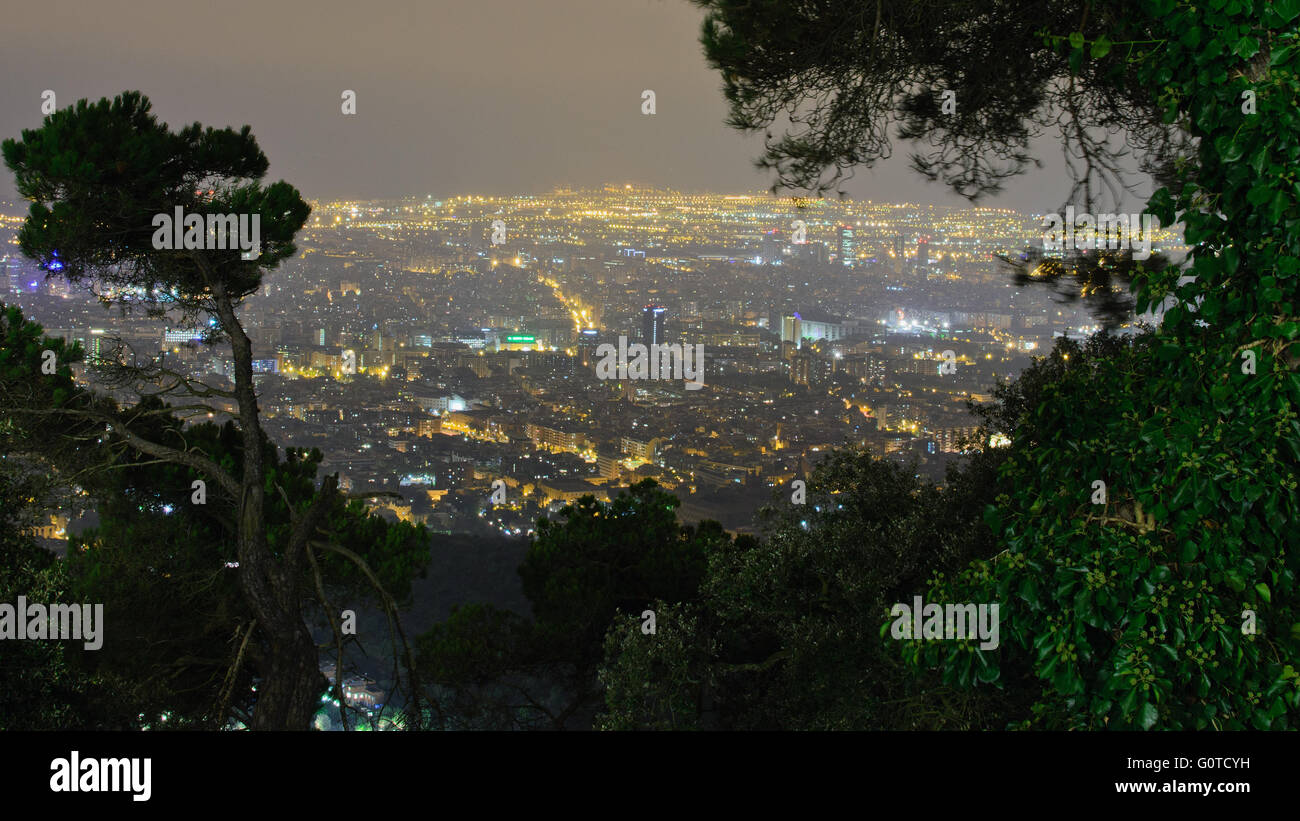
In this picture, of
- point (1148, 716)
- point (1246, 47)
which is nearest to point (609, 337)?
point (1246, 47)

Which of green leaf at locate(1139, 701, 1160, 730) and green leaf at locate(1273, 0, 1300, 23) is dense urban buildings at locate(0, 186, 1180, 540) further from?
green leaf at locate(1139, 701, 1160, 730)

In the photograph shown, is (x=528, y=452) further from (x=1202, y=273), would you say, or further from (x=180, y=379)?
(x=1202, y=273)

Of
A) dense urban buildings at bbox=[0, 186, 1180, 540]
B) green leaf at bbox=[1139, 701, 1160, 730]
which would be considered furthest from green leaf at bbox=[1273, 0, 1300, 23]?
dense urban buildings at bbox=[0, 186, 1180, 540]

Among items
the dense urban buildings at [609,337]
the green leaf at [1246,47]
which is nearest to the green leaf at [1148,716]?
the green leaf at [1246,47]

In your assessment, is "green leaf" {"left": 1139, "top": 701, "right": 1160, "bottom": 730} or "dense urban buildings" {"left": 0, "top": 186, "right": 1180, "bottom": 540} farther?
"dense urban buildings" {"left": 0, "top": 186, "right": 1180, "bottom": 540}

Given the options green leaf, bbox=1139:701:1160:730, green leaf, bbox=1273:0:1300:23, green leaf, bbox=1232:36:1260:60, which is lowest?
green leaf, bbox=1139:701:1160:730

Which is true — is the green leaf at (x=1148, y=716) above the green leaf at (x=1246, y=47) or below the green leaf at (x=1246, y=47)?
below

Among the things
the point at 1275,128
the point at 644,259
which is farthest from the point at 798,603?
the point at 644,259

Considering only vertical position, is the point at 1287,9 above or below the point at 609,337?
above

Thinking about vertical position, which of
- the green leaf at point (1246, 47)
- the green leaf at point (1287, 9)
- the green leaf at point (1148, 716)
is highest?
the green leaf at point (1287, 9)

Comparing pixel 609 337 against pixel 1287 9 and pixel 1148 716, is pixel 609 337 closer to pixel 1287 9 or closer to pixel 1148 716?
pixel 1287 9

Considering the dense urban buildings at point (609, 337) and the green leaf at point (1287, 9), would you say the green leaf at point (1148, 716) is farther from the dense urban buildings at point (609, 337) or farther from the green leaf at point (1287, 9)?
the dense urban buildings at point (609, 337)
